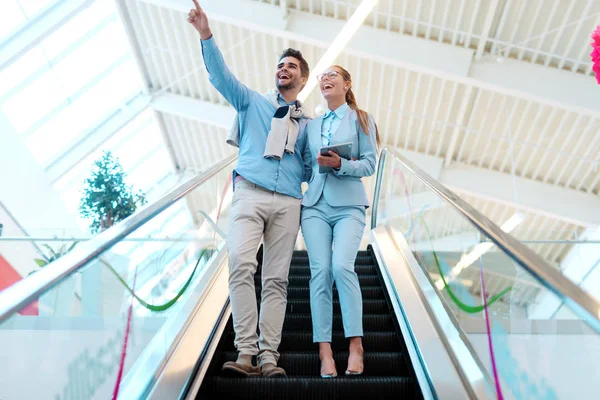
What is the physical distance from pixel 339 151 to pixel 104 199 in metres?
8.18

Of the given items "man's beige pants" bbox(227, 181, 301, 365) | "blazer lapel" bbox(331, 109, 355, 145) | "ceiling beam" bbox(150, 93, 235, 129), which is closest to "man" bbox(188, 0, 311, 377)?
"man's beige pants" bbox(227, 181, 301, 365)

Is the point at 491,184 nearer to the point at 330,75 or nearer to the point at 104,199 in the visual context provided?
the point at 104,199

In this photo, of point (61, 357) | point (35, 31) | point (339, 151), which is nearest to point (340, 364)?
point (339, 151)

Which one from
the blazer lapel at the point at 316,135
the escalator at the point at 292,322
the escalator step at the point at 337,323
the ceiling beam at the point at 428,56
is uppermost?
the ceiling beam at the point at 428,56

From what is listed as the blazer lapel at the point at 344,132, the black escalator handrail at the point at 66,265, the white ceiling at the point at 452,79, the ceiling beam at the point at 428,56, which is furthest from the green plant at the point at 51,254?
the ceiling beam at the point at 428,56

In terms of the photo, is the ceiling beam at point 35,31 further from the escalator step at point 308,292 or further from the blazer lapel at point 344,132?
the blazer lapel at point 344,132

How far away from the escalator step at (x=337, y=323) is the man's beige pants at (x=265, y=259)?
753 mm

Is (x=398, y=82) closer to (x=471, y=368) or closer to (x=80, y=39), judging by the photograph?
(x=80, y=39)

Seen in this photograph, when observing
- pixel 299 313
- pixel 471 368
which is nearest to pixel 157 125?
pixel 299 313

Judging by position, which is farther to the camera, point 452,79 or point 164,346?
point 452,79

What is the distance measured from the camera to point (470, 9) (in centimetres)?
1064

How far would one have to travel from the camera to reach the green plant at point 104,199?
10.6 m

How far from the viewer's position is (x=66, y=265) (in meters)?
1.73

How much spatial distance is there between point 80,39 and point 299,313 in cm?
1046
